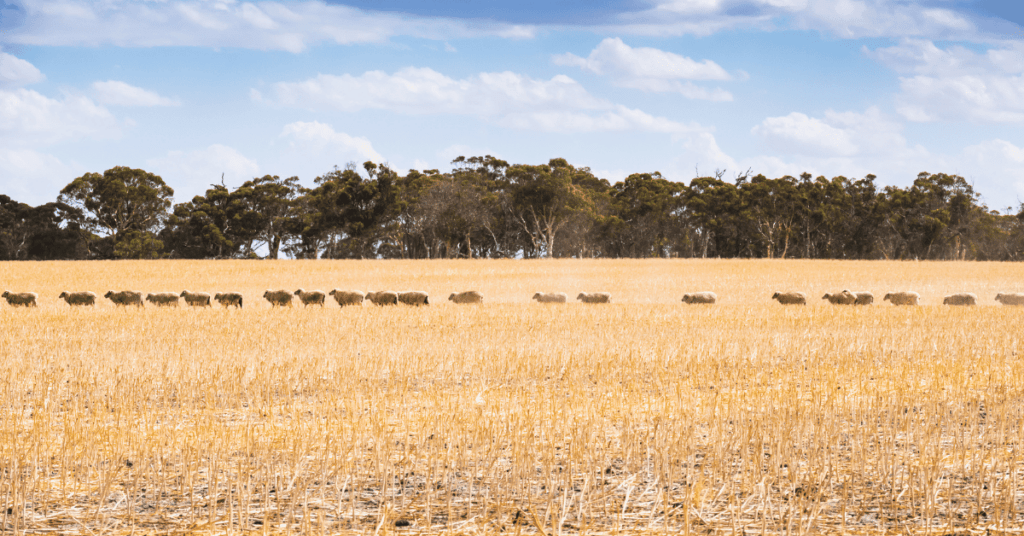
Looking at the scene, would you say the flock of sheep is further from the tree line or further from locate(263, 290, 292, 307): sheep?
the tree line

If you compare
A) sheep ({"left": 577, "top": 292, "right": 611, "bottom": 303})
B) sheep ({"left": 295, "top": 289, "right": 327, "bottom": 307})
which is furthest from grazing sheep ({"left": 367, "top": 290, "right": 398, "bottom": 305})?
sheep ({"left": 577, "top": 292, "right": 611, "bottom": 303})

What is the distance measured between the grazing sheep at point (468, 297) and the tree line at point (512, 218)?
4636cm

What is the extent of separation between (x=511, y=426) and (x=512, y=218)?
7222 cm

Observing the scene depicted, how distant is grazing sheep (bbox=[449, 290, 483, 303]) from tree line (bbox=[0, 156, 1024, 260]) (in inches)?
1825

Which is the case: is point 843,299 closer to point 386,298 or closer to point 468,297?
point 468,297

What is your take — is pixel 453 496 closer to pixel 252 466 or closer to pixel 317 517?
pixel 317 517

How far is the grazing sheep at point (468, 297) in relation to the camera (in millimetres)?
29406

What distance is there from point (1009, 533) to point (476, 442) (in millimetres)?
4608

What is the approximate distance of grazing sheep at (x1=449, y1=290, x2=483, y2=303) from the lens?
2941 centimetres

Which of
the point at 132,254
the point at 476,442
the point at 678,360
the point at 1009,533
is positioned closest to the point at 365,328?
the point at 678,360

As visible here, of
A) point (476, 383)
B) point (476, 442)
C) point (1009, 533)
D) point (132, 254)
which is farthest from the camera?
point (132, 254)

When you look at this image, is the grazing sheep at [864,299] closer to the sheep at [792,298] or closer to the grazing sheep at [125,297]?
the sheep at [792,298]

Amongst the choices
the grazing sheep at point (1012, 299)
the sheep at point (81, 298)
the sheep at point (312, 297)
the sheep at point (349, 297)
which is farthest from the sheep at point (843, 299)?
the sheep at point (81, 298)

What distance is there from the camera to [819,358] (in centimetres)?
1489
